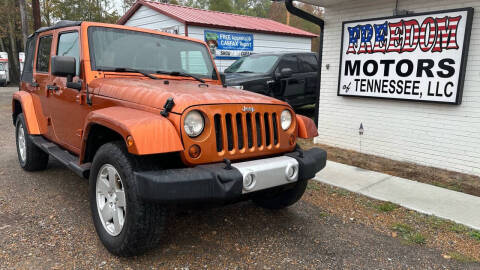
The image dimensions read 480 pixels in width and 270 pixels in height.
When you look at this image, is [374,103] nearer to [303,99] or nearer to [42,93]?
[303,99]

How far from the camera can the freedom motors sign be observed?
→ 203 inches

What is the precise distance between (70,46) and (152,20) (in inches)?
410

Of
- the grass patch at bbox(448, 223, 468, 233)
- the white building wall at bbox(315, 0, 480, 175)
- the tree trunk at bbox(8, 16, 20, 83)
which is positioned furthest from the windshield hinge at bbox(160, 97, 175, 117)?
the tree trunk at bbox(8, 16, 20, 83)

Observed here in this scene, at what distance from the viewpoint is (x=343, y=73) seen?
666 cm

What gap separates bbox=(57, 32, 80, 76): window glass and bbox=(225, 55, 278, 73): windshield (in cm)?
527

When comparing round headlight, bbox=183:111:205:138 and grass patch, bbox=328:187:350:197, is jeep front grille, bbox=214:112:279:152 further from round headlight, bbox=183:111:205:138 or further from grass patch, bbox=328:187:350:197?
grass patch, bbox=328:187:350:197

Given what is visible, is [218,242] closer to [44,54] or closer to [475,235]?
[475,235]

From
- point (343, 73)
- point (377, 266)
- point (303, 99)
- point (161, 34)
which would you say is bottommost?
point (377, 266)

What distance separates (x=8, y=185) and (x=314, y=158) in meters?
3.95

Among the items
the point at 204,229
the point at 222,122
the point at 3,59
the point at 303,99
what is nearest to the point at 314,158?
the point at 222,122

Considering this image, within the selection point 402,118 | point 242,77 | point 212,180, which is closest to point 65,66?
point 212,180

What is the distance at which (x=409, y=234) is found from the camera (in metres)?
3.49

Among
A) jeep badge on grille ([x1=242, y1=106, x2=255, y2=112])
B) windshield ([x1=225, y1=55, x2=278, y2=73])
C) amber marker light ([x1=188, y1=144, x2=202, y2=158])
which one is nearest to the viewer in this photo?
amber marker light ([x1=188, y1=144, x2=202, y2=158])

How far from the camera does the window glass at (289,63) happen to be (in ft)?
28.9
